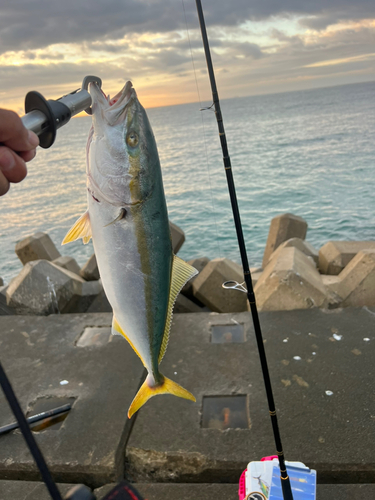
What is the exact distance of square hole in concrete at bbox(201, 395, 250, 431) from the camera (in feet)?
9.84

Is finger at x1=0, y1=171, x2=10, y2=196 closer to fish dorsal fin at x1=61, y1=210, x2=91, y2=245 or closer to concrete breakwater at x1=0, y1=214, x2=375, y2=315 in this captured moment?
fish dorsal fin at x1=61, y1=210, x2=91, y2=245

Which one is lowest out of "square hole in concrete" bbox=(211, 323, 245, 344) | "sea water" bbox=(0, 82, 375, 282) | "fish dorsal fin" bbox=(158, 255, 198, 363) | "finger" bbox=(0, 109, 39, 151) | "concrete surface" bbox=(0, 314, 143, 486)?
"sea water" bbox=(0, 82, 375, 282)

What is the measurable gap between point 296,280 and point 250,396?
1482mm

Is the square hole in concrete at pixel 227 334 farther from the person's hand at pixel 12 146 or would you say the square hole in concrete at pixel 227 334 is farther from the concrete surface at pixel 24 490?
the person's hand at pixel 12 146

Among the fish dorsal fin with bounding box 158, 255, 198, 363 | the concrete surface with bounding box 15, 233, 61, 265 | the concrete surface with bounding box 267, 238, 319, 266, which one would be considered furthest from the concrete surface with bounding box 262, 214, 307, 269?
the fish dorsal fin with bounding box 158, 255, 198, 363

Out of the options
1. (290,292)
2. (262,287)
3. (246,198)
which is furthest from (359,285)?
(246,198)

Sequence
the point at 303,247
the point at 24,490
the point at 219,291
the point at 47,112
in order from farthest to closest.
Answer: the point at 303,247
the point at 219,291
the point at 24,490
the point at 47,112

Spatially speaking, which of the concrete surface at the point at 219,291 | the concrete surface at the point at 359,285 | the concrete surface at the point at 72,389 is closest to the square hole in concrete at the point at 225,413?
the concrete surface at the point at 72,389

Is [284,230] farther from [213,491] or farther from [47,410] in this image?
[213,491]

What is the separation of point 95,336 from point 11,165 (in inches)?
131

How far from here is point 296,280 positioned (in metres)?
4.29

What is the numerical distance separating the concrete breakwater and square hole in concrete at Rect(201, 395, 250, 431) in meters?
1.33

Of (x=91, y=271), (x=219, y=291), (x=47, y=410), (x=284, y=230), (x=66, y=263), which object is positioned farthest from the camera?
(x=284, y=230)

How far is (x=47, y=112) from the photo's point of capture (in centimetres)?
120
